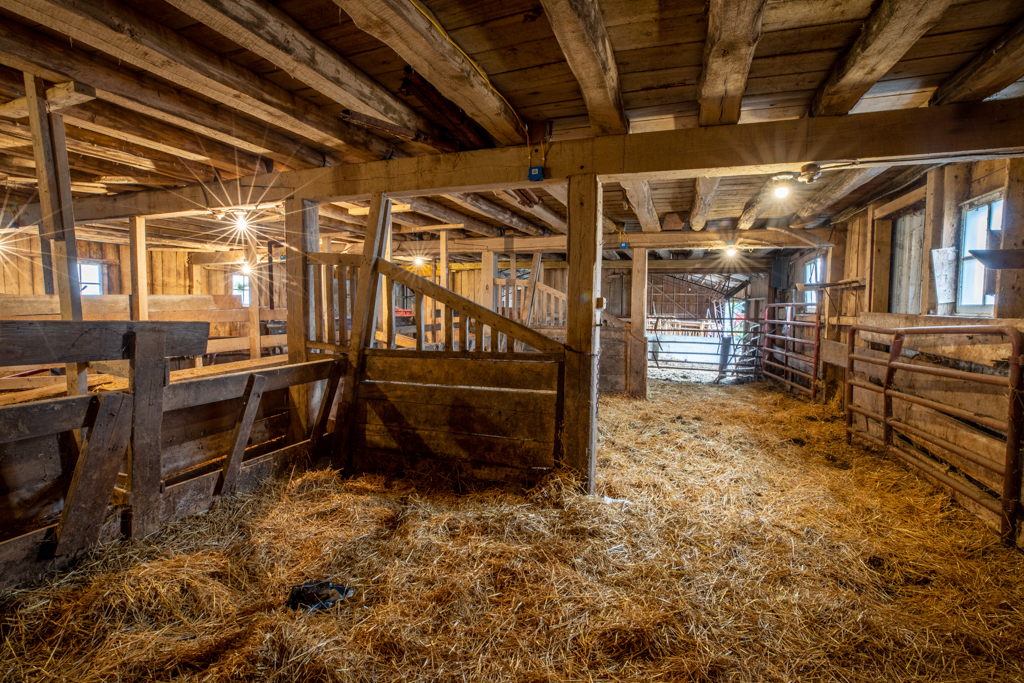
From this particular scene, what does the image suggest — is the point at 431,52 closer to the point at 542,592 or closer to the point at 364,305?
the point at 364,305

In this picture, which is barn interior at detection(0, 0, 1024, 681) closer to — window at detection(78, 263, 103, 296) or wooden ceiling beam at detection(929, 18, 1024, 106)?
wooden ceiling beam at detection(929, 18, 1024, 106)

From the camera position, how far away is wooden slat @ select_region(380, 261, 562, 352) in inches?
132

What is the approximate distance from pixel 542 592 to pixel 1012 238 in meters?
4.97

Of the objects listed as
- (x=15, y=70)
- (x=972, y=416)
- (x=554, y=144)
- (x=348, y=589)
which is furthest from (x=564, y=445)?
(x=15, y=70)

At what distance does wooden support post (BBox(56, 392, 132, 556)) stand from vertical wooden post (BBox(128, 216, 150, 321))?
13.8 ft

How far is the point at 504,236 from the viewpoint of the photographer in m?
8.42

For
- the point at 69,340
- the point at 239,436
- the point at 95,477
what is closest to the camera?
the point at 69,340

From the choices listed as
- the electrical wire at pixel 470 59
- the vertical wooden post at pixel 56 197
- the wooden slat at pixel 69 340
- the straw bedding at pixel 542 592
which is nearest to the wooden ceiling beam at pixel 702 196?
the electrical wire at pixel 470 59

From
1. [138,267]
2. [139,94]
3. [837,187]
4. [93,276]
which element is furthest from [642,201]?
[93,276]

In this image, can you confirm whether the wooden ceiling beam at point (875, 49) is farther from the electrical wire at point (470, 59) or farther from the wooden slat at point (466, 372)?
the wooden slat at point (466, 372)

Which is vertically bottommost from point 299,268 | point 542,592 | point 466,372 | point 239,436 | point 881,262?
point 542,592

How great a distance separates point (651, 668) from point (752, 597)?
2.67 ft

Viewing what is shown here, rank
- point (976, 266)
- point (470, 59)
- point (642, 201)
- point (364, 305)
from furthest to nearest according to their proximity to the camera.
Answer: point (642, 201) < point (976, 266) < point (364, 305) < point (470, 59)

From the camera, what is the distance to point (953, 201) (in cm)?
461
